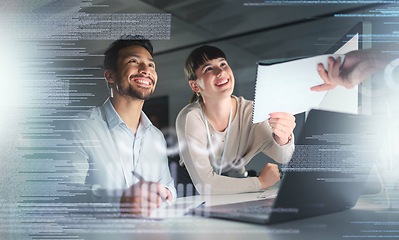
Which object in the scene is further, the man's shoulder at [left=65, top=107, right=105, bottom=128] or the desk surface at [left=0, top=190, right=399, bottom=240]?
the man's shoulder at [left=65, top=107, right=105, bottom=128]

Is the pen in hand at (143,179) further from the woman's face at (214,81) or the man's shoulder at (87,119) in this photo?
the woman's face at (214,81)

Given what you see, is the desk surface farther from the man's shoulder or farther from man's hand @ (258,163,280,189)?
the man's shoulder

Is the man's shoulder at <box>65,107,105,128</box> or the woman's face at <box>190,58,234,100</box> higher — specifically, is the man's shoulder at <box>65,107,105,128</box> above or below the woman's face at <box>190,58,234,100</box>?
below

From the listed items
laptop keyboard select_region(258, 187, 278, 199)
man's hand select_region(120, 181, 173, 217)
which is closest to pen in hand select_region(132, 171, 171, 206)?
man's hand select_region(120, 181, 173, 217)

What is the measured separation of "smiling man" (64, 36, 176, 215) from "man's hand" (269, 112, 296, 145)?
1.05 feet

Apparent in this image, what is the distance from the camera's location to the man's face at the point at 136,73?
3.83ft

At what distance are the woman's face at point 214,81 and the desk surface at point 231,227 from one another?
0.96 ft

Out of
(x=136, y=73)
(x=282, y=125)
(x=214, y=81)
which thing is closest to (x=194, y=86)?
(x=214, y=81)

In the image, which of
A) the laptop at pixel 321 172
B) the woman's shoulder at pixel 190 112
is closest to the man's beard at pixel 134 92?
the woman's shoulder at pixel 190 112

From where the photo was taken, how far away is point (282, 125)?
3.73 ft

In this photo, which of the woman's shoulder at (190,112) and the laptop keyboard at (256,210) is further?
the woman's shoulder at (190,112)

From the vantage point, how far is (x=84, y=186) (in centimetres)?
115

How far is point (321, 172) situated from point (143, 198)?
0.50 meters

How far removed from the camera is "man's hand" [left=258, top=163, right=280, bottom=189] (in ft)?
3.65
